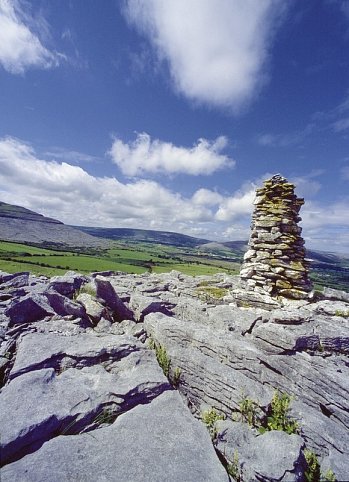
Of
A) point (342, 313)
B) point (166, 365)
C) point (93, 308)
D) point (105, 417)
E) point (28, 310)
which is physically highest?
point (342, 313)

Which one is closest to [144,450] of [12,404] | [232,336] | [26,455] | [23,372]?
[26,455]

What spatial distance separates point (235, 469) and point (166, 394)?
9.91ft

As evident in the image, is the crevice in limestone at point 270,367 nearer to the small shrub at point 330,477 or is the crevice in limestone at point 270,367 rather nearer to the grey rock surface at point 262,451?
the grey rock surface at point 262,451

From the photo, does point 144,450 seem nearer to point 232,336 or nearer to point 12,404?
point 12,404

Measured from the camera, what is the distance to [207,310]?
15977 millimetres

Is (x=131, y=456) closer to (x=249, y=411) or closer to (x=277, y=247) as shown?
(x=249, y=411)

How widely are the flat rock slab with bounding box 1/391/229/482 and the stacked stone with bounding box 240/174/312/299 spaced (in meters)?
12.7

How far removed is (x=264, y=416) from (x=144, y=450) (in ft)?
13.5

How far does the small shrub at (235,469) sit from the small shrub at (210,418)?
3.83ft

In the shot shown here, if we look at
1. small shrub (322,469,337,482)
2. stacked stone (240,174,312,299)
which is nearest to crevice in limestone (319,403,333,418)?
small shrub (322,469,337,482)

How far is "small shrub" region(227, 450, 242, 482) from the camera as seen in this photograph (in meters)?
6.89

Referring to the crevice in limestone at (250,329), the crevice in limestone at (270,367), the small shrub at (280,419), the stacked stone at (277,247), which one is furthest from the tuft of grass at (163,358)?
the stacked stone at (277,247)

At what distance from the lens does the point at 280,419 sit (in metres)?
8.48

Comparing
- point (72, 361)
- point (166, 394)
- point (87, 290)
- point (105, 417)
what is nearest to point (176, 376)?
point (166, 394)
